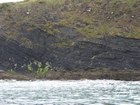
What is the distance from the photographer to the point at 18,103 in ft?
110

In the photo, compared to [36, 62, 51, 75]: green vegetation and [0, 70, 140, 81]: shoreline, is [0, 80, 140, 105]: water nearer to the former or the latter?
[0, 70, 140, 81]: shoreline

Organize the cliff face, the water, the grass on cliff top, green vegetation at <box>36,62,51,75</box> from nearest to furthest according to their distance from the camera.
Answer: the water, the cliff face, green vegetation at <box>36,62,51,75</box>, the grass on cliff top

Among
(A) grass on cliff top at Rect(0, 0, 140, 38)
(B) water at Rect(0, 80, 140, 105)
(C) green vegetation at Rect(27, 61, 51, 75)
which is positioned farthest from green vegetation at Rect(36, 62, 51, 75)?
(B) water at Rect(0, 80, 140, 105)

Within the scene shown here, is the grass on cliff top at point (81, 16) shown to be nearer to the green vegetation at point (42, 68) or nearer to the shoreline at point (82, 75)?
the green vegetation at point (42, 68)

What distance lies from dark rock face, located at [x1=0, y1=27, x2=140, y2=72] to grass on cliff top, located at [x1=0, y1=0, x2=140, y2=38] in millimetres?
2584

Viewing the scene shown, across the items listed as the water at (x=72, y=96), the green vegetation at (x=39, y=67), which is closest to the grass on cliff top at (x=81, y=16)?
the green vegetation at (x=39, y=67)

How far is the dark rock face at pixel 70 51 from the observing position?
3935 inches

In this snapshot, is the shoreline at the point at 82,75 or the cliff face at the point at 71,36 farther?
the cliff face at the point at 71,36

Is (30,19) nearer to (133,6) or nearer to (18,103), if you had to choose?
(133,6)

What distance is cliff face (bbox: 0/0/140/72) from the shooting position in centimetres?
10200

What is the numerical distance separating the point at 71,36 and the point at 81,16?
1228 cm

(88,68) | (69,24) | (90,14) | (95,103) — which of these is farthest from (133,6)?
(95,103)

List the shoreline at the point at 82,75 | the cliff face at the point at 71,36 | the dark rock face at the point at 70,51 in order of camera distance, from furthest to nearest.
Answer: the cliff face at the point at 71,36 < the dark rock face at the point at 70,51 < the shoreline at the point at 82,75

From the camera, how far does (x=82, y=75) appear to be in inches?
3770
